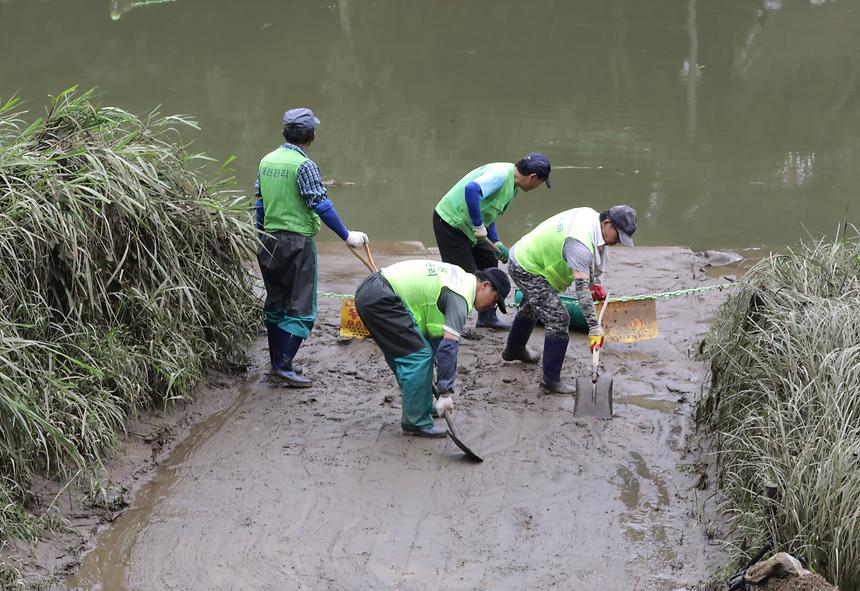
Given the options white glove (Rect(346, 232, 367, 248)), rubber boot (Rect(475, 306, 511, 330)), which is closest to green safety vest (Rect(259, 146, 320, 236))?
white glove (Rect(346, 232, 367, 248))

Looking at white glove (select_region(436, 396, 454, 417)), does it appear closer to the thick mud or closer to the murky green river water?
the thick mud

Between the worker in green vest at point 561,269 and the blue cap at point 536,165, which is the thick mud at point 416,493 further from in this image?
the blue cap at point 536,165

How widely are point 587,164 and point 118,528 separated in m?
8.73

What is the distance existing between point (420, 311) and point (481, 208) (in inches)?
63.4

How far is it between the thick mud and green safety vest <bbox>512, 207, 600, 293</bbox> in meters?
0.82

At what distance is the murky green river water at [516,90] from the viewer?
459 inches

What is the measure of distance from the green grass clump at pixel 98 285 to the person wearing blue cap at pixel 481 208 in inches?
59.8

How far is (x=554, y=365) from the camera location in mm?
6711

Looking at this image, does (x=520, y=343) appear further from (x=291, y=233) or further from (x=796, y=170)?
(x=796, y=170)

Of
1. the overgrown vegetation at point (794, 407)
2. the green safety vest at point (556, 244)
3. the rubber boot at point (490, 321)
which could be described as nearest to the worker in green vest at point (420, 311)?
the green safety vest at point (556, 244)

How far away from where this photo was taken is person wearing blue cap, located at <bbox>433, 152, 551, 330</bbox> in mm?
7117

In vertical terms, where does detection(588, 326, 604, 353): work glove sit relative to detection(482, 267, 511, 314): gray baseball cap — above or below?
below

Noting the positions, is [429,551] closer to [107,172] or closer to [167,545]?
[167,545]

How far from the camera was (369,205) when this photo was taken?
11.4m
